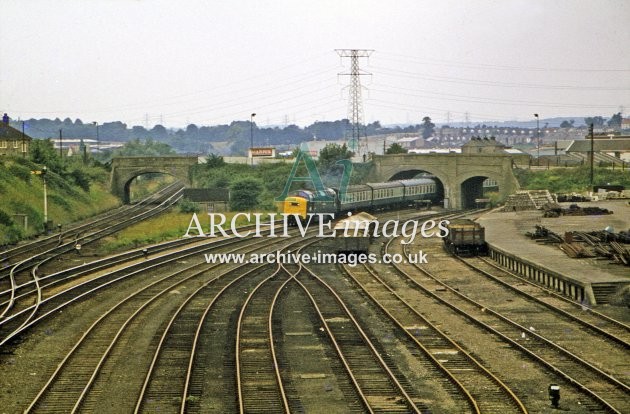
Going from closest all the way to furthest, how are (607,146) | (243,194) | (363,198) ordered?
(363,198), (243,194), (607,146)

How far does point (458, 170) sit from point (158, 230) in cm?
2978

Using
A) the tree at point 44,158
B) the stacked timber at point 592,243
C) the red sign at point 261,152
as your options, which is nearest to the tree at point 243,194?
the tree at point 44,158

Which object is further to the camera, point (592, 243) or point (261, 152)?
point (261, 152)

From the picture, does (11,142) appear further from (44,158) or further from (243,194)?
(243,194)

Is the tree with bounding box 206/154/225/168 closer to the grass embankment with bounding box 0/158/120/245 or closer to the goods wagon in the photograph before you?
the grass embankment with bounding box 0/158/120/245

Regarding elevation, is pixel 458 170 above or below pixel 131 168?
below

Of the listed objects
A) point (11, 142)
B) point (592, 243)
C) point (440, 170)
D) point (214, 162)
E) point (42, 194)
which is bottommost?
point (592, 243)

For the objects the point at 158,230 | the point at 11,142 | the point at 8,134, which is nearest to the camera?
the point at 158,230

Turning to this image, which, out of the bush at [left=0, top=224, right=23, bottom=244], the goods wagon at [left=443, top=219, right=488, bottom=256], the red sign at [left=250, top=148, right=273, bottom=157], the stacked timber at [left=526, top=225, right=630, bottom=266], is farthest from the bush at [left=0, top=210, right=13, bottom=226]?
the red sign at [left=250, top=148, right=273, bottom=157]

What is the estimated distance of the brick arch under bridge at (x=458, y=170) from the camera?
6888 centimetres

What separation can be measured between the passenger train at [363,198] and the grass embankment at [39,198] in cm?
1469

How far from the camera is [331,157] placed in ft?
279

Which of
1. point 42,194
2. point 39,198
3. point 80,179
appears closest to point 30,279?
point 39,198

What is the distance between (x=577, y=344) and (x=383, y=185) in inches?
1621
